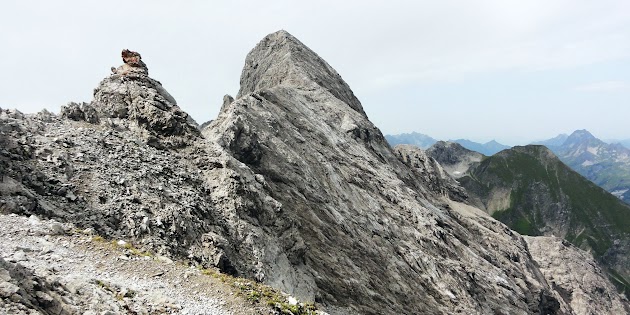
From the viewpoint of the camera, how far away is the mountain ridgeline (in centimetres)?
2894

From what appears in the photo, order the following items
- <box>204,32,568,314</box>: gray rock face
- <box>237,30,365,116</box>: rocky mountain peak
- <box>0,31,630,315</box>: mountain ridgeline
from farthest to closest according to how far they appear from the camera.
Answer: <box>237,30,365,116</box>: rocky mountain peak < <box>204,32,568,314</box>: gray rock face < <box>0,31,630,315</box>: mountain ridgeline

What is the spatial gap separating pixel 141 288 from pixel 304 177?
42.2 meters

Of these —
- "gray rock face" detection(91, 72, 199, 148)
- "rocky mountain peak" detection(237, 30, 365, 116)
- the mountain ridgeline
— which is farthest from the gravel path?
"rocky mountain peak" detection(237, 30, 365, 116)

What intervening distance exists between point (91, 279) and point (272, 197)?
3123cm

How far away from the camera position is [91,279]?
720 inches

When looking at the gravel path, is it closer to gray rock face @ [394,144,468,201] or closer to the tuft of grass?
the tuft of grass

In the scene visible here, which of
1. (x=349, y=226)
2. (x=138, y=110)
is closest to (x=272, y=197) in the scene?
(x=349, y=226)

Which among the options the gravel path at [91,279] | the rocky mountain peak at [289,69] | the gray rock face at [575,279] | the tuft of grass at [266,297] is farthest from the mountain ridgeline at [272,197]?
the gray rock face at [575,279]

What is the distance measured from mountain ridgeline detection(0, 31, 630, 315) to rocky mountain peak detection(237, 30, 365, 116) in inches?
32.5

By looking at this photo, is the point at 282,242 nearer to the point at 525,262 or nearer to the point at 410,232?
the point at 410,232

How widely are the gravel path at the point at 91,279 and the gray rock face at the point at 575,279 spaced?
410 ft

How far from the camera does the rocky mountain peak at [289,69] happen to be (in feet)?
343

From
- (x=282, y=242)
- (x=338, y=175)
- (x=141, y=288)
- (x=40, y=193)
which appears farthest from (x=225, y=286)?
(x=338, y=175)

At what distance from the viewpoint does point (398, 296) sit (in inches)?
2143
